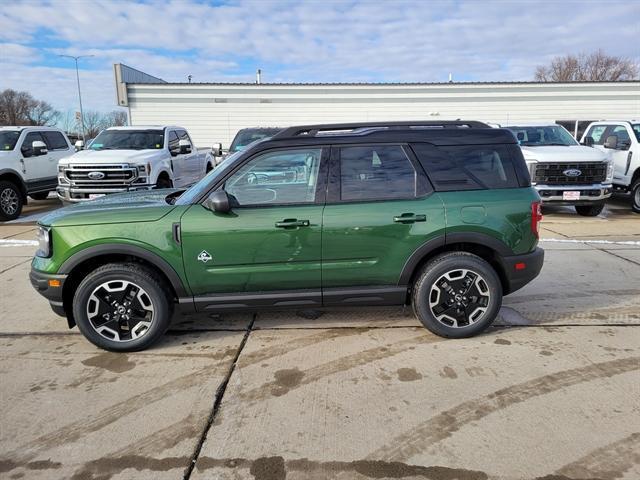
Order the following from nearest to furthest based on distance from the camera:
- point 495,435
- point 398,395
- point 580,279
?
point 495,435, point 398,395, point 580,279

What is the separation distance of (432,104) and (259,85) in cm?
797

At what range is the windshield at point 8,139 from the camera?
10.8 metres

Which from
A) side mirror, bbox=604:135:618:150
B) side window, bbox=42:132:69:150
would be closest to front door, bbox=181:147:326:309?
side mirror, bbox=604:135:618:150

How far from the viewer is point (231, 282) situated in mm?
3812

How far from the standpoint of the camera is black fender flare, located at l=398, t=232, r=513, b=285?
12.8 feet

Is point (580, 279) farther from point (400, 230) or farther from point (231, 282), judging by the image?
point (231, 282)

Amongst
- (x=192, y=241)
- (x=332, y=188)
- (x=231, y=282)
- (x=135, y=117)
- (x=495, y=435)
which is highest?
(x=135, y=117)

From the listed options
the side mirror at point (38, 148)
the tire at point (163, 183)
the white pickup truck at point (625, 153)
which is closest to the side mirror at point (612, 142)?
the white pickup truck at point (625, 153)

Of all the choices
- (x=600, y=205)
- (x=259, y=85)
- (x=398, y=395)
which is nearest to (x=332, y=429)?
(x=398, y=395)

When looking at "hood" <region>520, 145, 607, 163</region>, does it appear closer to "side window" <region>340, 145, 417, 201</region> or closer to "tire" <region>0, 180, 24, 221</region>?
"side window" <region>340, 145, 417, 201</region>

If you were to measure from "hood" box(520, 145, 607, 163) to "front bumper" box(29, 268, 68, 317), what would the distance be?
8227mm

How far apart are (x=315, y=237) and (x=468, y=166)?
1.44 m

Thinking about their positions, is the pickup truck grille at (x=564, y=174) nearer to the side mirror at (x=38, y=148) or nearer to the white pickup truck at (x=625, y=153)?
the white pickup truck at (x=625, y=153)

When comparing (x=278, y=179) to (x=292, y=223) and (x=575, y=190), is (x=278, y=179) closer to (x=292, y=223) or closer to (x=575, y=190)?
(x=292, y=223)
